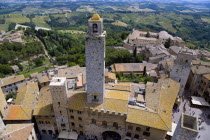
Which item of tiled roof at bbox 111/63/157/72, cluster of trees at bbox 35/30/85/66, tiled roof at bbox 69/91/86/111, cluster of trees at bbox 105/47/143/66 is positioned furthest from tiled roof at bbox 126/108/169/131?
cluster of trees at bbox 35/30/85/66

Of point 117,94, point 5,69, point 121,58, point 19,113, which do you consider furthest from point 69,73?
point 5,69

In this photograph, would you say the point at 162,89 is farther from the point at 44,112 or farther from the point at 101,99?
the point at 44,112

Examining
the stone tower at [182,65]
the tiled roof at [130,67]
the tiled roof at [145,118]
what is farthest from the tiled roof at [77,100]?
the tiled roof at [130,67]

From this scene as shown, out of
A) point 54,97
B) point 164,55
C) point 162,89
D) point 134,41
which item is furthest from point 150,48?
point 54,97

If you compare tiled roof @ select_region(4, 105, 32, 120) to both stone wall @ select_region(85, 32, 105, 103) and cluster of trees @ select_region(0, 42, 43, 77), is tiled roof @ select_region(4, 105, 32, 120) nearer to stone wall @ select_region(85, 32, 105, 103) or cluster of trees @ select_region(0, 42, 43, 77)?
stone wall @ select_region(85, 32, 105, 103)

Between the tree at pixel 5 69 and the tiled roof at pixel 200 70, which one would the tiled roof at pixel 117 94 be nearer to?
the tiled roof at pixel 200 70

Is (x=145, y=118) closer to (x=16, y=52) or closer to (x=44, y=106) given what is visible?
(x=44, y=106)
